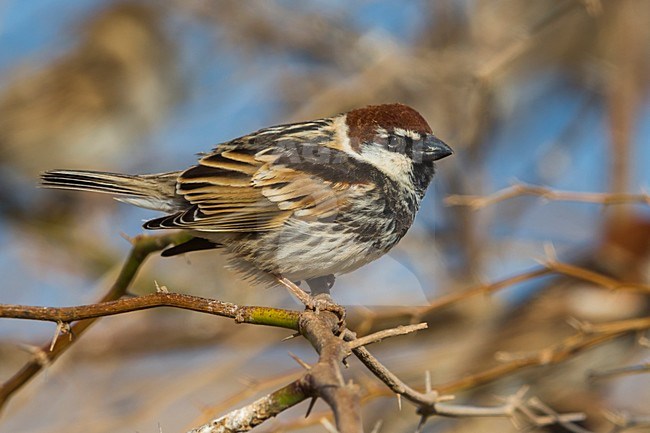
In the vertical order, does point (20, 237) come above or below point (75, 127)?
below

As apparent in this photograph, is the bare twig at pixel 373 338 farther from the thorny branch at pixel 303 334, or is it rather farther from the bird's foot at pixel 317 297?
the bird's foot at pixel 317 297

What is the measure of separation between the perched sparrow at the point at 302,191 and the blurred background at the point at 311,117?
→ 1.03 feet

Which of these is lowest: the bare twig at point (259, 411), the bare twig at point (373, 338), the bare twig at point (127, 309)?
the bare twig at point (259, 411)

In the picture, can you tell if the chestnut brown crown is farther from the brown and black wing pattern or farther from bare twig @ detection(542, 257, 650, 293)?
bare twig @ detection(542, 257, 650, 293)

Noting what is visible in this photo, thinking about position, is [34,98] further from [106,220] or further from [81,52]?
[106,220]

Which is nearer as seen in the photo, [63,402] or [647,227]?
[647,227]

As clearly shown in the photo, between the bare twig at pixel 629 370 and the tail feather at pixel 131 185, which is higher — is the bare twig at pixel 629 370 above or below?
below

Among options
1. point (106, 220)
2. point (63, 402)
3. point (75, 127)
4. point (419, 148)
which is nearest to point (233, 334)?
point (63, 402)

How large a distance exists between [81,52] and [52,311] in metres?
6.84

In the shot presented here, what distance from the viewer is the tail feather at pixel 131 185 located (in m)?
3.78

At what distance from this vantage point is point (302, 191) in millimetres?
3887

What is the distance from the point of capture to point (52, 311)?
2.39m

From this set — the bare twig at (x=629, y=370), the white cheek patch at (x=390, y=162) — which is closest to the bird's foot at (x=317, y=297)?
the white cheek patch at (x=390, y=162)

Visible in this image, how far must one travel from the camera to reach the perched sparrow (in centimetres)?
376
